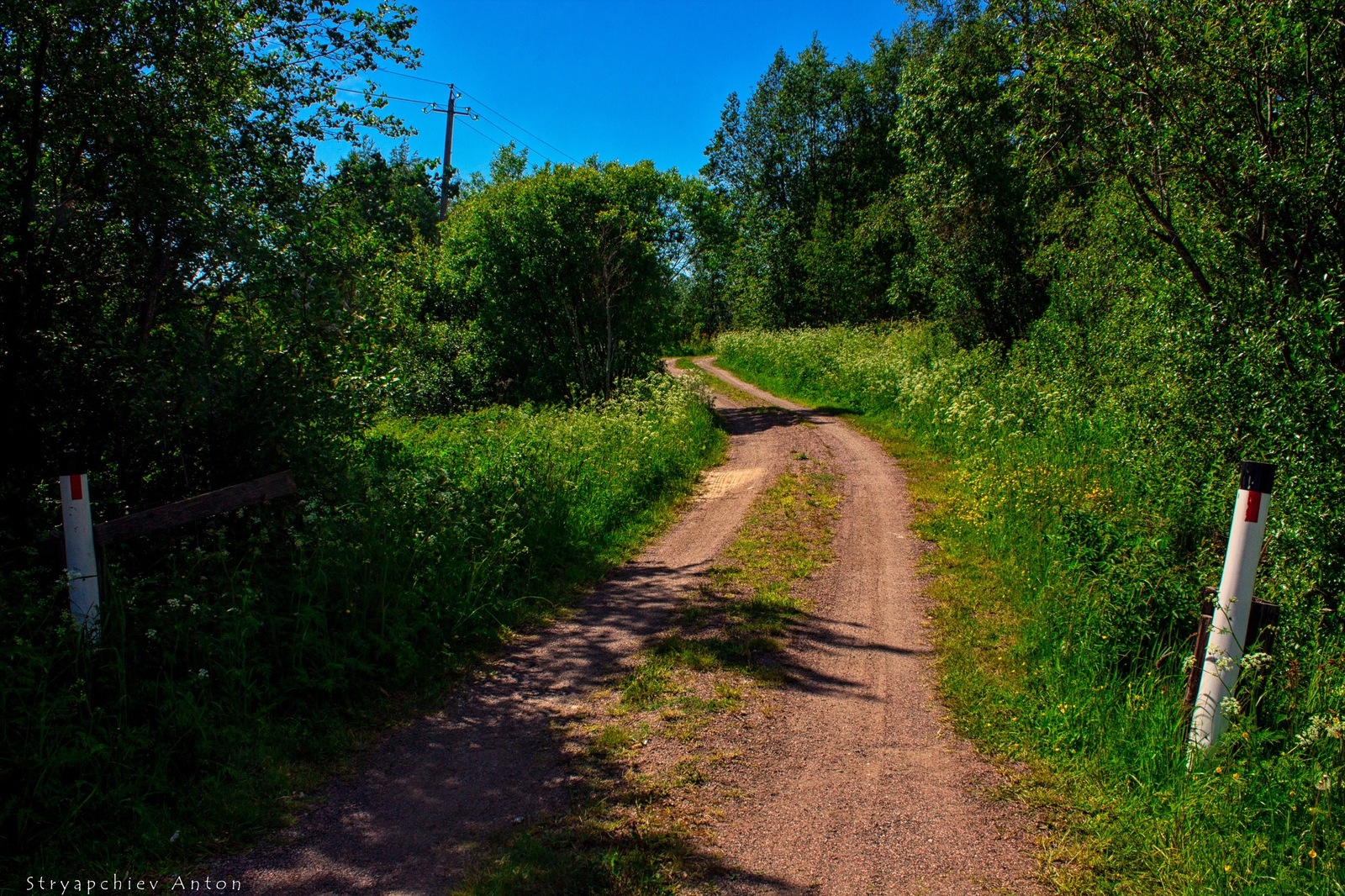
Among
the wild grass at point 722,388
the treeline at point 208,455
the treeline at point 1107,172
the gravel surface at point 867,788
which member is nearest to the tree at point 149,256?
the treeline at point 208,455

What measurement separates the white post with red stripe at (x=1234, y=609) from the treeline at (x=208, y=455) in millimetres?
4489

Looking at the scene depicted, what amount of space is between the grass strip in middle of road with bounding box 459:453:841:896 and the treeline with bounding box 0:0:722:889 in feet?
4.32

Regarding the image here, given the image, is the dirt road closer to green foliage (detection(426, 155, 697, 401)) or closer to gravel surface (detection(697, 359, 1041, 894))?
gravel surface (detection(697, 359, 1041, 894))

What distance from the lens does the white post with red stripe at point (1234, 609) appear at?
3.50m

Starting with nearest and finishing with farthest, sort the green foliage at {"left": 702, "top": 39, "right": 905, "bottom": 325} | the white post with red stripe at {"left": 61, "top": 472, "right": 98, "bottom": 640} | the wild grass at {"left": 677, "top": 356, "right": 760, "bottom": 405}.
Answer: the white post with red stripe at {"left": 61, "top": 472, "right": 98, "bottom": 640}, the wild grass at {"left": 677, "top": 356, "right": 760, "bottom": 405}, the green foliage at {"left": 702, "top": 39, "right": 905, "bottom": 325}

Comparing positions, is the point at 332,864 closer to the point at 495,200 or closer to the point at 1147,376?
the point at 1147,376

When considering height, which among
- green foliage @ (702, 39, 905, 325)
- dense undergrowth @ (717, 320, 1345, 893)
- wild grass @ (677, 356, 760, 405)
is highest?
green foliage @ (702, 39, 905, 325)

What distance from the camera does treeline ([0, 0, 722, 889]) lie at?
373 centimetres

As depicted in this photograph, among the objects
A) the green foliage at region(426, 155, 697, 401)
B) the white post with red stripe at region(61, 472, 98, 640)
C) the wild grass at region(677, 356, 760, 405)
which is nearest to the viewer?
the white post with red stripe at region(61, 472, 98, 640)

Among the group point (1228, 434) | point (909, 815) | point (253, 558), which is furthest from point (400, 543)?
point (1228, 434)

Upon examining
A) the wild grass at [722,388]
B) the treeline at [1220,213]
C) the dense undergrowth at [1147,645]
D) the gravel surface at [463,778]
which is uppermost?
the treeline at [1220,213]

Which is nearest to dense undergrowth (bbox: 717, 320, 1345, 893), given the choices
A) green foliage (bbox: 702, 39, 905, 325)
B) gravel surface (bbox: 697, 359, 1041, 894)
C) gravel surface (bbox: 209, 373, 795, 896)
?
gravel surface (bbox: 697, 359, 1041, 894)

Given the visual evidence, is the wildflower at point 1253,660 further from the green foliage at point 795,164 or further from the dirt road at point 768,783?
the green foliage at point 795,164

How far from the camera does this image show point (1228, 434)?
213 inches
